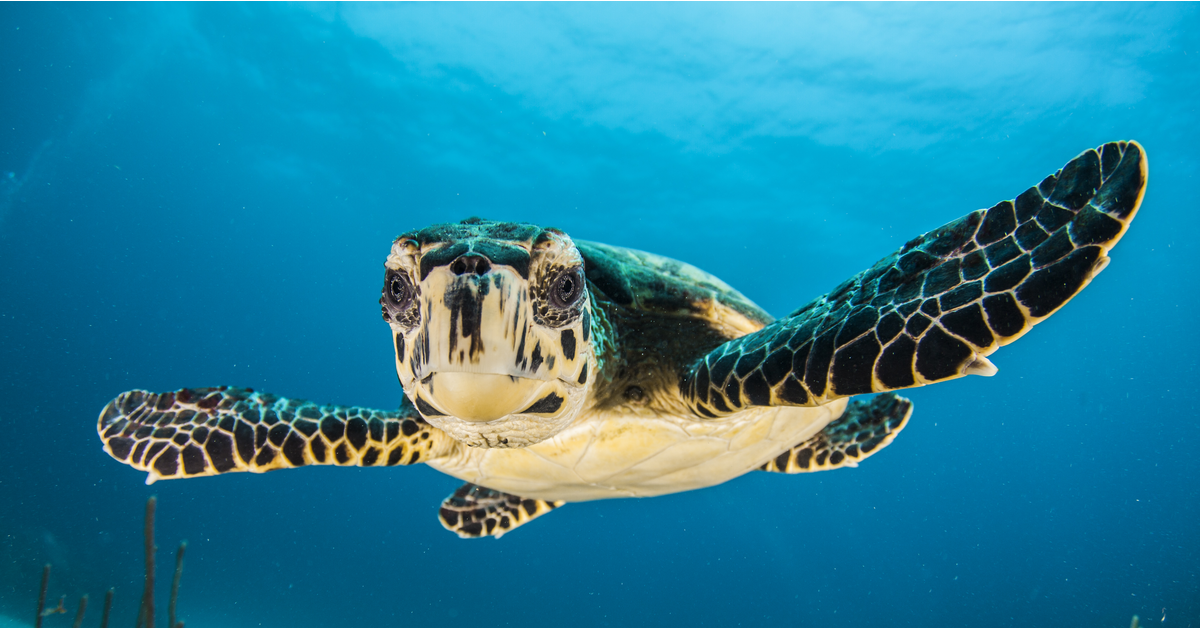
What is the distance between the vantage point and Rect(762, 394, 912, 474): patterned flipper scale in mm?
4324

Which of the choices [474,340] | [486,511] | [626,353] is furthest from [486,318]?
[486,511]

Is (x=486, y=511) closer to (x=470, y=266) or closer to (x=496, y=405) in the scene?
(x=496, y=405)

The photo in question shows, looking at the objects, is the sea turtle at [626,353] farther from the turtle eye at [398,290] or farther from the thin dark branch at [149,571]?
the thin dark branch at [149,571]

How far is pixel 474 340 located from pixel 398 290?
419mm

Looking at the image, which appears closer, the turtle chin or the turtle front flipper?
the turtle chin

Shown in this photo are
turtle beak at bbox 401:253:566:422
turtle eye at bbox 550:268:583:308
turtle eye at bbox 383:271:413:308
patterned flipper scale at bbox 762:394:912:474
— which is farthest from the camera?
patterned flipper scale at bbox 762:394:912:474

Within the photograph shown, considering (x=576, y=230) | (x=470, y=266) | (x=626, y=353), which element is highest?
(x=576, y=230)

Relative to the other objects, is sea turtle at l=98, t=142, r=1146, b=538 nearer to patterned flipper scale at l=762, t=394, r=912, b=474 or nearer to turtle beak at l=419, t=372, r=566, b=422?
turtle beak at l=419, t=372, r=566, b=422

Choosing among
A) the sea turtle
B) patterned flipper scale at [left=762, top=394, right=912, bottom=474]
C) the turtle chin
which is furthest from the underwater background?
the turtle chin

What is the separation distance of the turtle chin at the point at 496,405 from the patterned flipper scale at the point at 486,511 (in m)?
2.78

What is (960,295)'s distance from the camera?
1.83 meters

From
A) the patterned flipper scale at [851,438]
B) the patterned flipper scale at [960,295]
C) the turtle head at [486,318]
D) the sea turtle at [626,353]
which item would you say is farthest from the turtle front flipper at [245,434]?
the patterned flipper scale at [851,438]

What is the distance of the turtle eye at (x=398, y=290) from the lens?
5.87 ft

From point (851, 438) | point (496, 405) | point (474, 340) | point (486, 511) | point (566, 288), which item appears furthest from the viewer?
point (486, 511)
